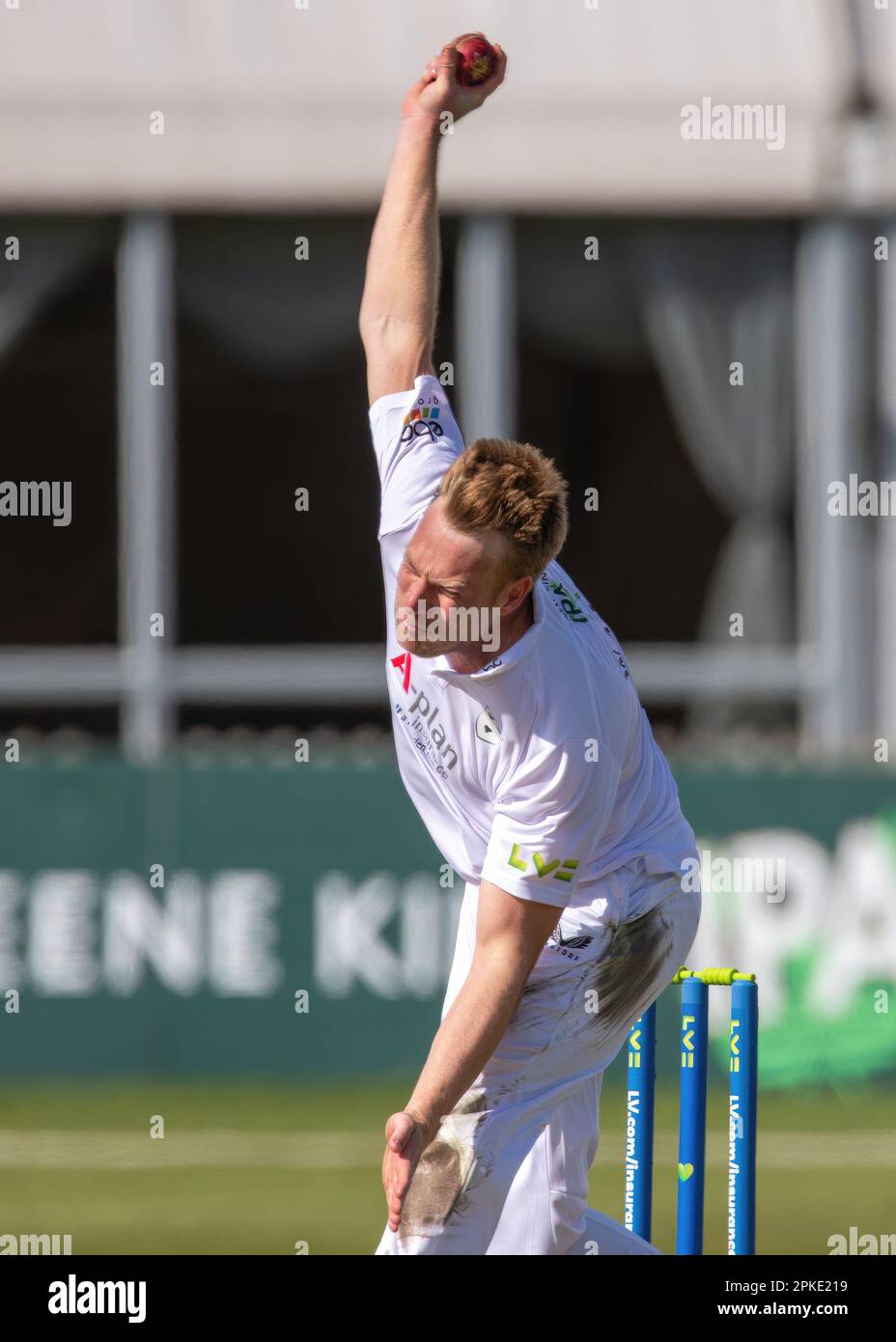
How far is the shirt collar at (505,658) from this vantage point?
441cm

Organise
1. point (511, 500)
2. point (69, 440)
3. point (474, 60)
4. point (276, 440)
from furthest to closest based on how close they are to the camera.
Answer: point (276, 440) < point (69, 440) < point (474, 60) < point (511, 500)

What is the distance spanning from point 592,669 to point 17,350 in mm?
8132

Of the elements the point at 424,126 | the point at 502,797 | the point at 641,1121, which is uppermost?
the point at 424,126

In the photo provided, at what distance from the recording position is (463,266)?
40.1 feet

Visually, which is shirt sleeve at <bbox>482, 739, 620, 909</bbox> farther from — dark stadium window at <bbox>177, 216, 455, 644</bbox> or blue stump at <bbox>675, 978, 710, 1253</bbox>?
dark stadium window at <bbox>177, 216, 455, 644</bbox>

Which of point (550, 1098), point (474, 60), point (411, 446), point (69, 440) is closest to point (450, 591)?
point (411, 446)

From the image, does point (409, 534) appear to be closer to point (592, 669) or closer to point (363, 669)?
point (592, 669)

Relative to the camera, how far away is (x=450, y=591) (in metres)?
4.29

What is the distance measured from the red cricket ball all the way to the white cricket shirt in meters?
0.70

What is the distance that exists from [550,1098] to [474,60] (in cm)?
230

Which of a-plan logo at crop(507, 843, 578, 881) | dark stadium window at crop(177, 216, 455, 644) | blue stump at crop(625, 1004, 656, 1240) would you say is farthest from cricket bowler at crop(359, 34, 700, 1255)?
dark stadium window at crop(177, 216, 455, 644)

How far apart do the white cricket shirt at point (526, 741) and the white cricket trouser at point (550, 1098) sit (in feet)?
0.30

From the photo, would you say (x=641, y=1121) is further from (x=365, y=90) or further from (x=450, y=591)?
(x=365, y=90)

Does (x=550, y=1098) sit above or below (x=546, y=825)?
below
